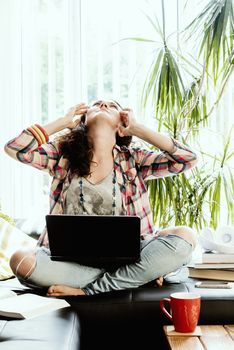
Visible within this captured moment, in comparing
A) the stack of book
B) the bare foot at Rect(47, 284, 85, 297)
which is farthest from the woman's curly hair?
the stack of book

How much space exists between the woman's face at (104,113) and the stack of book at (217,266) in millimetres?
753

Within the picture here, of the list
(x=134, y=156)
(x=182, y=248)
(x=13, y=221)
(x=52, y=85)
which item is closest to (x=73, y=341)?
(x=182, y=248)

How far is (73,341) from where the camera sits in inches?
75.2

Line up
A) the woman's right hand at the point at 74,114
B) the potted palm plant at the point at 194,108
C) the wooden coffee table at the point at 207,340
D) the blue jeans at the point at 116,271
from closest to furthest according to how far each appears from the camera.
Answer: the wooden coffee table at the point at 207,340 → the blue jeans at the point at 116,271 → the woman's right hand at the point at 74,114 → the potted palm plant at the point at 194,108

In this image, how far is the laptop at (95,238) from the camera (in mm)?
2406

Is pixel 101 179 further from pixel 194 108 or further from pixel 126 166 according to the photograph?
pixel 194 108

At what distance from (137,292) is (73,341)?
0.56 meters

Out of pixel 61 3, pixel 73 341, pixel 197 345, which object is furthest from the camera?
pixel 61 3

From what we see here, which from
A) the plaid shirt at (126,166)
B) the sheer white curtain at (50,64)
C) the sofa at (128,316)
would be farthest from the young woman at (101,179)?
the sheer white curtain at (50,64)

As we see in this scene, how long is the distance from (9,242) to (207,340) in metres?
1.42

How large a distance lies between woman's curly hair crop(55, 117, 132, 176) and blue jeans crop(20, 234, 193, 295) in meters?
0.42

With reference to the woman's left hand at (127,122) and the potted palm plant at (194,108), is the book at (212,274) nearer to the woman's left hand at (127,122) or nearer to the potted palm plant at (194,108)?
the woman's left hand at (127,122)

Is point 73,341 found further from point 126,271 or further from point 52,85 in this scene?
point 52,85

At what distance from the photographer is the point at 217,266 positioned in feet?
8.39
